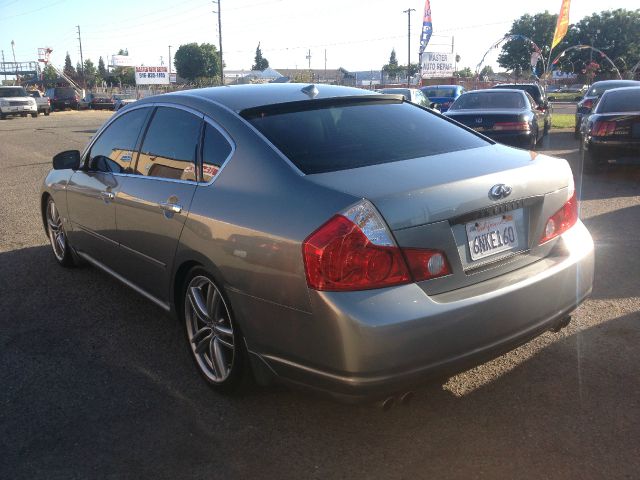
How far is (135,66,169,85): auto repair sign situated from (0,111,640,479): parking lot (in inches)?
3332

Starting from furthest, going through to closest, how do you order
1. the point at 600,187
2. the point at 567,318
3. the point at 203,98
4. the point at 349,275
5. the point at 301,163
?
the point at 600,187 < the point at 203,98 < the point at 567,318 < the point at 301,163 < the point at 349,275

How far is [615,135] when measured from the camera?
31.6ft

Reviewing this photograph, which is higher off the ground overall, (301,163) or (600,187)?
(301,163)

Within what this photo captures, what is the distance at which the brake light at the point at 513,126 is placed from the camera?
11633mm

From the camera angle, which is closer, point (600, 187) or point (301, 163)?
point (301, 163)

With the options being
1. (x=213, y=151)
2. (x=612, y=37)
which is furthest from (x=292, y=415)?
(x=612, y=37)

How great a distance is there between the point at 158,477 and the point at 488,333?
1.53 metres

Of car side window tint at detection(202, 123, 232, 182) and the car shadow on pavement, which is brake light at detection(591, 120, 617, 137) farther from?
car side window tint at detection(202, 123, 232, 182)

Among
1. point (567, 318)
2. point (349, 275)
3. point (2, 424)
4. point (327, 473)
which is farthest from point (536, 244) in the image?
point (2, 424)

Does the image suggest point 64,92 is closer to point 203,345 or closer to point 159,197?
point 159,197

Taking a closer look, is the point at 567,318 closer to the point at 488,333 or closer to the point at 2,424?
the point at 488,333

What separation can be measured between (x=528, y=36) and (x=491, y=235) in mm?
114956

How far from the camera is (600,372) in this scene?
3434 millimetres

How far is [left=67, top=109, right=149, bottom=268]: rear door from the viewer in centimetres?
426
